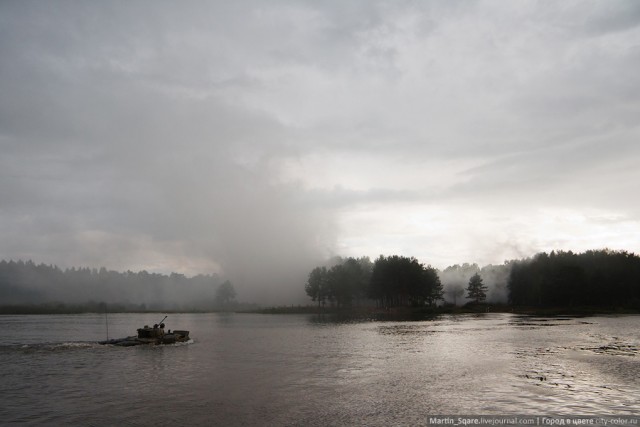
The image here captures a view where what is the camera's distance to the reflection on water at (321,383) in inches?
1185

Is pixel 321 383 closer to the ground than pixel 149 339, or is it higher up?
higher up

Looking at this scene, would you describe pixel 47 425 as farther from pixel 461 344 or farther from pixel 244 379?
pixel 461 344

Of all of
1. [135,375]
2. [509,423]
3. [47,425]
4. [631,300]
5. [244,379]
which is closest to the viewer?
[509,423]

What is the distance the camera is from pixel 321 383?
4038 centimetres

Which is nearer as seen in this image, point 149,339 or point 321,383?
point 321,383

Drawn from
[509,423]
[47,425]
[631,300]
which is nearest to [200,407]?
[47,425]

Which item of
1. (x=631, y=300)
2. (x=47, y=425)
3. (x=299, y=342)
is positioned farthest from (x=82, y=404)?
(x=631, y=300)

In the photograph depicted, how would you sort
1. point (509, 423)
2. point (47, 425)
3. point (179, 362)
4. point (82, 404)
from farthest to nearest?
point (179, 362), point (82, 404), point (47, 425), point (509, 423)

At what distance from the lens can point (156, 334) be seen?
266 feet

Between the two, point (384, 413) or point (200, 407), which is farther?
point (200, 407)

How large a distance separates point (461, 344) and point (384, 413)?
4506 cm

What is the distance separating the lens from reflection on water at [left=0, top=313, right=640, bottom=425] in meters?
30.1

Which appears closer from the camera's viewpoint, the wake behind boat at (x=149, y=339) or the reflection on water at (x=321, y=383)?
the reflection on water at (x=321, y=383)

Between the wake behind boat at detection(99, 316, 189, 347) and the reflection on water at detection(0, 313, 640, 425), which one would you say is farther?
the wake behind boat at detection(99, 316, 189, 347)
